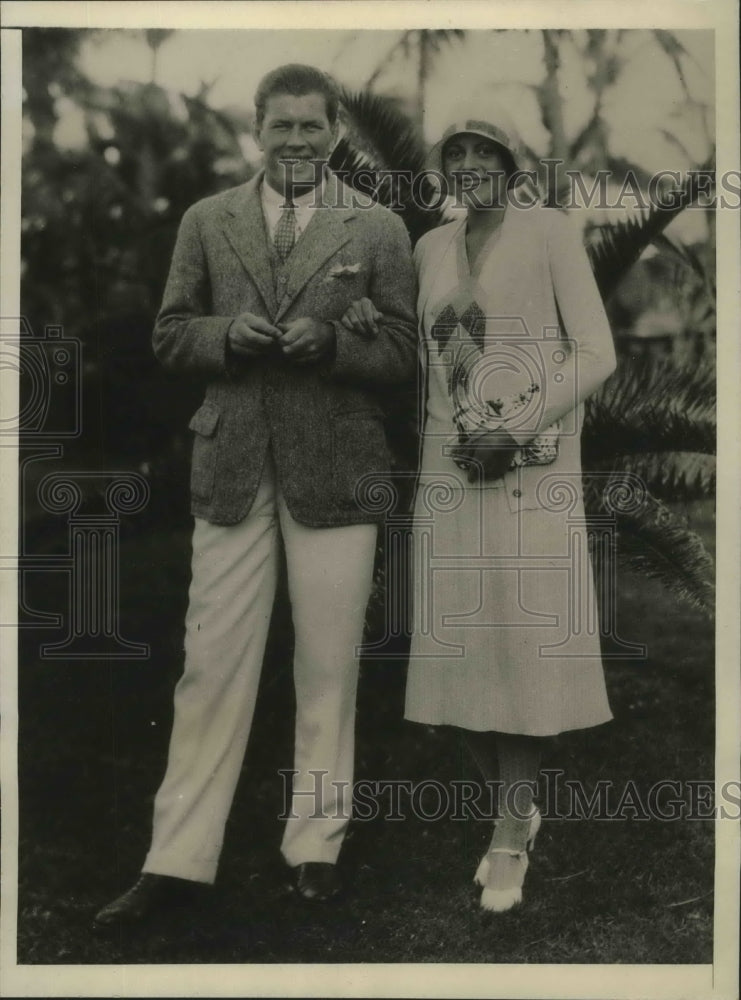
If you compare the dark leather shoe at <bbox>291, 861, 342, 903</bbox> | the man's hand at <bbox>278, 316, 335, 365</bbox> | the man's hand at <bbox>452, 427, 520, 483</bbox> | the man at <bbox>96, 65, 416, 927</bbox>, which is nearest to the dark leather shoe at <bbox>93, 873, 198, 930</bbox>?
the man at <bbox>96, 65, 416, 927</bbox>

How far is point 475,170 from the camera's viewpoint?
3.62 m

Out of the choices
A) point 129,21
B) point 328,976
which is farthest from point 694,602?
point 129,21

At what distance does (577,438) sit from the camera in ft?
12.0

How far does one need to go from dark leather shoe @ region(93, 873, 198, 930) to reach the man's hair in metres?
2.47

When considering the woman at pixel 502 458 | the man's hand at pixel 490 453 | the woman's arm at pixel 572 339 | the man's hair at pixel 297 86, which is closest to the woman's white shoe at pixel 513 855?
the woman at pixel 502 458

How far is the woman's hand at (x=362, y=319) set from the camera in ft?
11.6

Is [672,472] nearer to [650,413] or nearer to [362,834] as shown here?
[650,413]

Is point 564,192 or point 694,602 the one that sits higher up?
point 564,192

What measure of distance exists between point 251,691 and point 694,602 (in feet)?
4.92

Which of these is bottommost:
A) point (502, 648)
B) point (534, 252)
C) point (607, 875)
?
point (607, 875)

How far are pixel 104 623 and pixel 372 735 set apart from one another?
3.13 feet

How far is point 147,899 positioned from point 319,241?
219cm

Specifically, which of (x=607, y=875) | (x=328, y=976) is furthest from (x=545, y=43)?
(x=328, y=976)

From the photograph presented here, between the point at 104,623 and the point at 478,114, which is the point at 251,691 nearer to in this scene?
the point at 104,623
